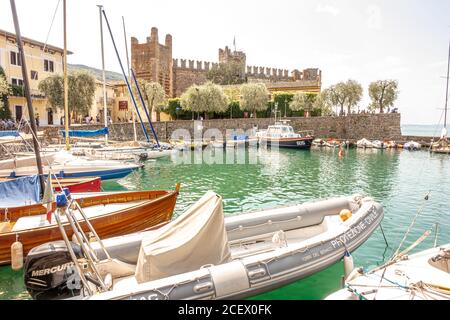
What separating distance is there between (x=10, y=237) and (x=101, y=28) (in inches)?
803

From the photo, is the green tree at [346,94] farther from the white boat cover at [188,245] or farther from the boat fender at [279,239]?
the white boat cover at [188,245]

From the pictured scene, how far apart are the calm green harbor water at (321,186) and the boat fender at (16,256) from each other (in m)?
0.30

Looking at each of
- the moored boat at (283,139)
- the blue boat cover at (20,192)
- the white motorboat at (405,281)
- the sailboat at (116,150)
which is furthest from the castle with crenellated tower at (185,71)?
the white motorboat at (405,281)

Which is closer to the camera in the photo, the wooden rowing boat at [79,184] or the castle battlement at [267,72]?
the wooden rowing boat at [79,184]

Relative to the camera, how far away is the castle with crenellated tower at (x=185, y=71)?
54156 millimetres

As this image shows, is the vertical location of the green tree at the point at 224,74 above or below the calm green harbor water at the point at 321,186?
above

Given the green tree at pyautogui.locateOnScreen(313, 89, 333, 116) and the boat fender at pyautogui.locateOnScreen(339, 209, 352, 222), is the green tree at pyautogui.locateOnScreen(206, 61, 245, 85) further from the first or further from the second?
the boat fender at pyautogui.locateOnScreen(339, 209, 352, 222)

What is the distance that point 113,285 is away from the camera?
19.4 feet

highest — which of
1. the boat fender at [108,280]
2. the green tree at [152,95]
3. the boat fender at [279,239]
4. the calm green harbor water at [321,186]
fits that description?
the green tree at [152,95]

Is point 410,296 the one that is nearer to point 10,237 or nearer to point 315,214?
point 315,214

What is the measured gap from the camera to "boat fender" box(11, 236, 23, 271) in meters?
7.48

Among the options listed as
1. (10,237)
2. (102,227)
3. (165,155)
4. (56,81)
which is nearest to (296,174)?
(165,155)

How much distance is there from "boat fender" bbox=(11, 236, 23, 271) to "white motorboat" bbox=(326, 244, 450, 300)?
20.7 ft

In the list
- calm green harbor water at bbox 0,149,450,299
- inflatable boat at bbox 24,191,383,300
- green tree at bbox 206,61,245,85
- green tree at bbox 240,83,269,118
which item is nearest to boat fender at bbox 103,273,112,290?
inflatable boat at bbox 24,191,383,300
